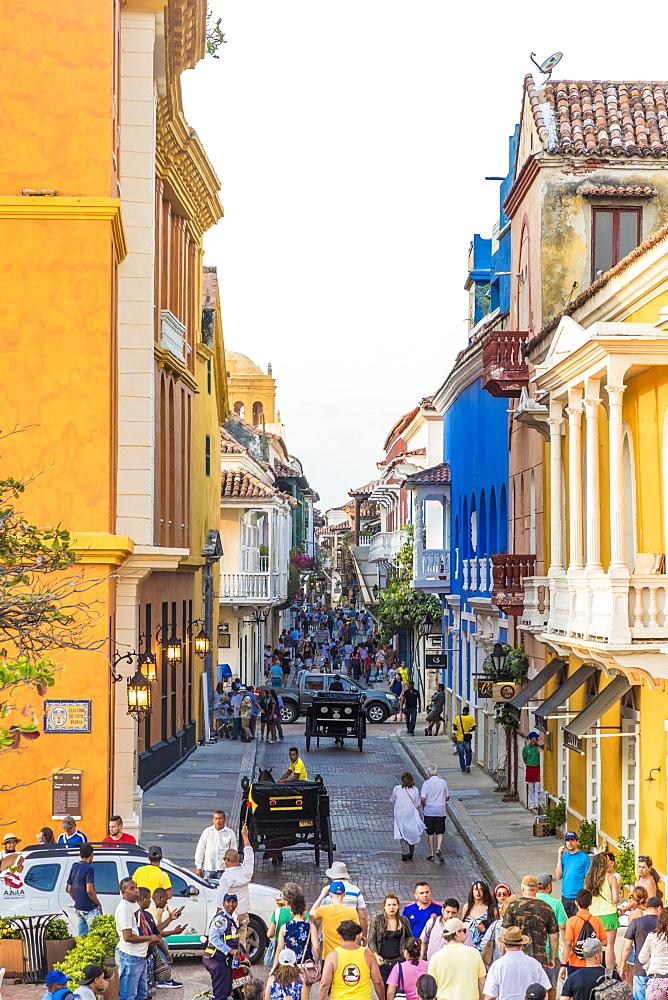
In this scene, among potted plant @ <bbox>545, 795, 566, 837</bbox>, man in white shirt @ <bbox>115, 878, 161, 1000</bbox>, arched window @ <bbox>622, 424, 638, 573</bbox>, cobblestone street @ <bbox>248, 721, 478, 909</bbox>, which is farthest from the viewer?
potted plant @ <bbox>545, 795, 566, 837</bbox>

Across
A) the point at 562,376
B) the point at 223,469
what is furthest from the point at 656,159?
the point at 223,469

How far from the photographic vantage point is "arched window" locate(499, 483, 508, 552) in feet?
90.7

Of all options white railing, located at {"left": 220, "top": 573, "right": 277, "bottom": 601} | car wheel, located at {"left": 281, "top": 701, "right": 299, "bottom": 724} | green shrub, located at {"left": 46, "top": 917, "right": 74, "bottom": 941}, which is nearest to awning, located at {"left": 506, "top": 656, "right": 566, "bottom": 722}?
green shrub, located at {"left": 46, "top": 917, "right": 74, "bottom": 941}

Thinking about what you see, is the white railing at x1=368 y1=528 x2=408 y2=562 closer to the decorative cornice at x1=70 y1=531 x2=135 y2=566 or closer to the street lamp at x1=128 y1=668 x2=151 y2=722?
the street lamp at x1=128 y1=668 x2=151 y2=722

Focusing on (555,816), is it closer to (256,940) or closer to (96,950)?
(256,940)

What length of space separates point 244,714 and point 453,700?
17.7 ft

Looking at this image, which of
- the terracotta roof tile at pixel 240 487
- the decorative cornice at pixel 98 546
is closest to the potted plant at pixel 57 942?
the decorative cornice at pixel 98 546

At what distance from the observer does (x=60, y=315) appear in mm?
16391

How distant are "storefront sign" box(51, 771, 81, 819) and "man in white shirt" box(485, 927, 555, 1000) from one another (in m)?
7.36

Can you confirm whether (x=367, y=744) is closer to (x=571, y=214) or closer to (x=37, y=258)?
(x=571, y=214)

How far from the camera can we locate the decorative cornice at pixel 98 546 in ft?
52.6

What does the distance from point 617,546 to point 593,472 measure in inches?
60.5

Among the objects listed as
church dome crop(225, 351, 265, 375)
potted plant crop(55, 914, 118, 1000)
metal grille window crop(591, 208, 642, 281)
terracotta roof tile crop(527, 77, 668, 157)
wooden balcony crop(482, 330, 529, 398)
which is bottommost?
potted plant crop(55, 914, 118, 1000)

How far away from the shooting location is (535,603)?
74.0 feet
